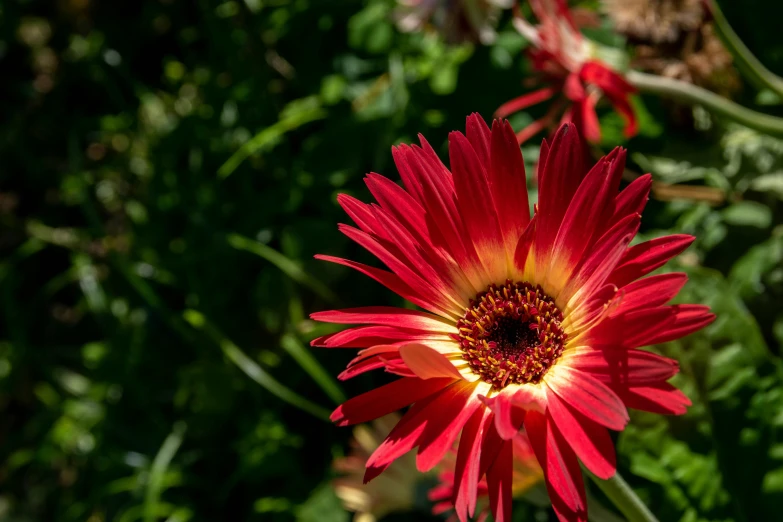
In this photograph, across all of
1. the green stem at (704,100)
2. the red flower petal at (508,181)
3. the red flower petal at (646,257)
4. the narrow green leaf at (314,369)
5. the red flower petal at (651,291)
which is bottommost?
the red flower petal at (651,291)

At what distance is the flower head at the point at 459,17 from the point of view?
1845 millimetres

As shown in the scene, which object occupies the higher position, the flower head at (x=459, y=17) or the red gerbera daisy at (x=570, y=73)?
the flower head at (x=459, y=17)

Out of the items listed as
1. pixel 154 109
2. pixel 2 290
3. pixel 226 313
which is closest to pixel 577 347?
pixel 226 313

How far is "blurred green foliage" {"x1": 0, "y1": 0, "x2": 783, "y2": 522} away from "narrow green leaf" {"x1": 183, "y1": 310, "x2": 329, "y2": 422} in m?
0.01

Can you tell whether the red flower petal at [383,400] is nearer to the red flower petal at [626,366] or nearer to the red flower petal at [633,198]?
the red flower petal at [626,366]

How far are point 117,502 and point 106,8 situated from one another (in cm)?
173

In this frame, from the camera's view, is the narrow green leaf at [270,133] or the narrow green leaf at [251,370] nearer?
the narrow green leaf at [251,370]

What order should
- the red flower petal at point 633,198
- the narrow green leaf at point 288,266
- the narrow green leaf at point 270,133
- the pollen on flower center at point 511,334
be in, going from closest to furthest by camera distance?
the red flower petal at point 633,198 < the pollen on flower center at point 511,334 < the narrow green leaf at point 288,266 < the narrow green leaf at point 270,133

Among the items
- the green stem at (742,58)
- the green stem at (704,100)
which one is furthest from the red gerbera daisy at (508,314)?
the green stem at (742,58)

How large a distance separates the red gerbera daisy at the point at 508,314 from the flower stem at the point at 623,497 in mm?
74

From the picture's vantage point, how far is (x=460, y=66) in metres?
2.00

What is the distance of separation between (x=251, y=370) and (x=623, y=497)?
45.2 inches

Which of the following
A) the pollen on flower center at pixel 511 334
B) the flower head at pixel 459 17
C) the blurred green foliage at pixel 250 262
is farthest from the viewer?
the flower head at pixel 459 17

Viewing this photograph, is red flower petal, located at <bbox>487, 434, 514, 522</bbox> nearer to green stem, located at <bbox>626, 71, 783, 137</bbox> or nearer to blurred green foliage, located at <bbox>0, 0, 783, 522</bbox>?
blurred green foliage, located at <bbox>0, 0, 783, 522</bbox>
